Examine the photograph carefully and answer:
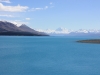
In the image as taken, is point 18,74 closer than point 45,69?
Yes

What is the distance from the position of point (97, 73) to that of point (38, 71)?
8.96 metres

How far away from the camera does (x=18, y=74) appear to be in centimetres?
2911

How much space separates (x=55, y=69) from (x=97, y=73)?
6750 millimetres

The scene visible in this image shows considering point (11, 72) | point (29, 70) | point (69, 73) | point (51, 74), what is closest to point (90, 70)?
point (69, 73)

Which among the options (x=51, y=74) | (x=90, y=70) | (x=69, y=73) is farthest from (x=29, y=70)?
(x=90, y=70)

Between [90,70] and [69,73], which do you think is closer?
[69,73]

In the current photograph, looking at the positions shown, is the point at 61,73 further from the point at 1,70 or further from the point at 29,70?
the point at 1,70

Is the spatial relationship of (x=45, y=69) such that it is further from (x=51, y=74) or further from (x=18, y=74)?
(x=18, y=74)

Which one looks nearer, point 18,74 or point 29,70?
point 18,74

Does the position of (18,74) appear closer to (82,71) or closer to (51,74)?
(51,74)

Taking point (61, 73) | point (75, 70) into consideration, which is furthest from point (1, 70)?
point (75, 70)

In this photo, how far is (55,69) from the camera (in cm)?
3288

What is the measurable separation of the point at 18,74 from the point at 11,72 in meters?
1.63

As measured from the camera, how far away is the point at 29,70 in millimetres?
31984
